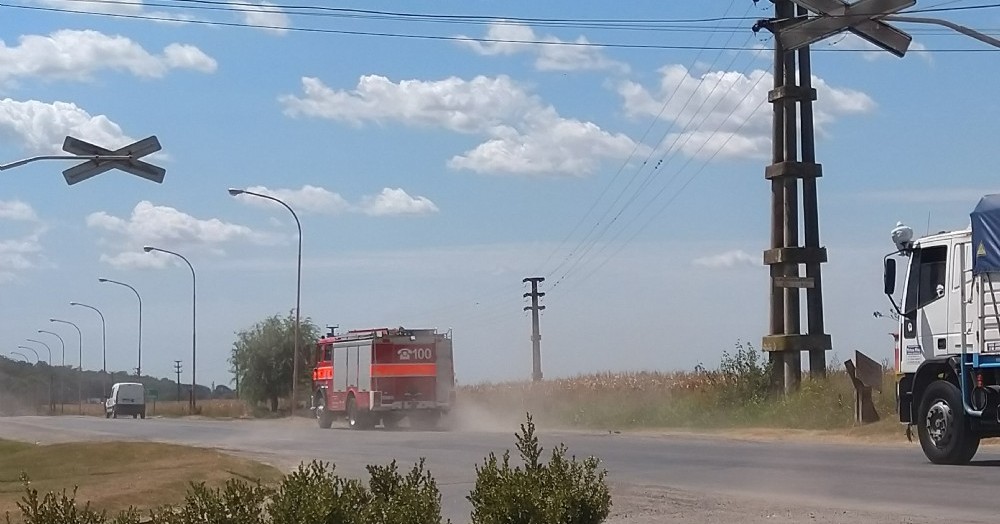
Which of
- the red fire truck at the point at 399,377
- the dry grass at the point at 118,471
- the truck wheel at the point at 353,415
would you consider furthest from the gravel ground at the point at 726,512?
the truck wheel at the point at 353,415

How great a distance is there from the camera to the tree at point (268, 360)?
76.4 metres

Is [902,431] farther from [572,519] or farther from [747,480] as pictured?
[572,519]

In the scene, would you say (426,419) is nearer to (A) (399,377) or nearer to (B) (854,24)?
(A) (399,377)

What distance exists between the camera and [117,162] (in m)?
21.6

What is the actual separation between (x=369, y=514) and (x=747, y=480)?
11.1 m

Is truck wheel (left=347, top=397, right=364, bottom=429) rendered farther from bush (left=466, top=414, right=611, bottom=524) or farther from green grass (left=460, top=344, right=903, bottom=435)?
bush (left=466, top=414, right=611, bottom=524)

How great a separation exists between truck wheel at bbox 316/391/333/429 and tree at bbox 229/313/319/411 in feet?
95.6

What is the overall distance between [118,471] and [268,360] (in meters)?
54.9

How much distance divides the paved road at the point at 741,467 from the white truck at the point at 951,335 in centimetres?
65

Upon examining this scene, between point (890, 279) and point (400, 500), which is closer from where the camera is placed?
point (400, 500)

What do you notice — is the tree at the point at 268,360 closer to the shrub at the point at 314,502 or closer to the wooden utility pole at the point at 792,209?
the wooden utility pole at the point at 792,209

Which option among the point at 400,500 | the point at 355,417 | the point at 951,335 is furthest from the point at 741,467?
the point at 355,417

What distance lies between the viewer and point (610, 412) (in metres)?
43.9

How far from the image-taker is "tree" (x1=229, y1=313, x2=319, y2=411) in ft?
251
